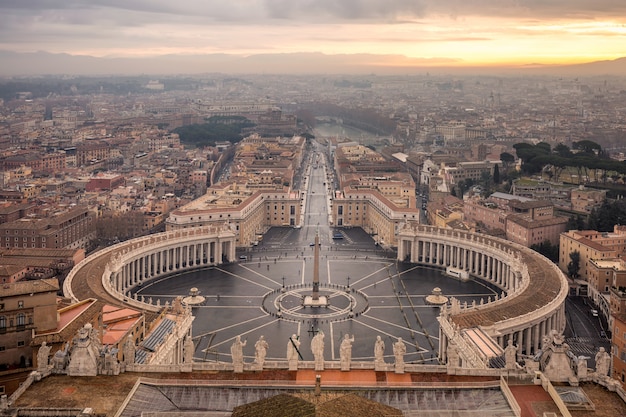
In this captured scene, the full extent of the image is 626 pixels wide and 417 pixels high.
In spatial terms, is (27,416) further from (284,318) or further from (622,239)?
(622,239)

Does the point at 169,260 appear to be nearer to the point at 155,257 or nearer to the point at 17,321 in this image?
the point at 155,257

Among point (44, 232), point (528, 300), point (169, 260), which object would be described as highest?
point (44, 232)

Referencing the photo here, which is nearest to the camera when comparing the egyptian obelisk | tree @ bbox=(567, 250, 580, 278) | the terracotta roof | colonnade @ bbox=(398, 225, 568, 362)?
the terracotta roof

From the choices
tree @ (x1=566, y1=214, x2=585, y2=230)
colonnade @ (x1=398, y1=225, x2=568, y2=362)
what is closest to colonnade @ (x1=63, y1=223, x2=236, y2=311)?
colonnade @ (x1=398, y1=225, x2=568, y2=362)

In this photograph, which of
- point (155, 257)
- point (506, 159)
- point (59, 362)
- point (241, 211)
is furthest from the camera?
point (506, 159)

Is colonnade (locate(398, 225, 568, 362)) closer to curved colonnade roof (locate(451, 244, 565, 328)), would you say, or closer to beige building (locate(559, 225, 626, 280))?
curved colonnade roof (locate(451, 244, 565, 328))

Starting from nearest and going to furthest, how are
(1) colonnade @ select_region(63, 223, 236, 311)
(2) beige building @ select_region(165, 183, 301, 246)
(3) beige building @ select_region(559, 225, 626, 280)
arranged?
(1) colonnade @ select_region(63, 223, 236, 311)
(3) beige building @ select_region(559, 225, 626, 280)
(2) beige building @ select_region(165, 183, 301, 246)

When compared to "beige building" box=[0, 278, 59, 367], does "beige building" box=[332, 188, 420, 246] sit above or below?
below

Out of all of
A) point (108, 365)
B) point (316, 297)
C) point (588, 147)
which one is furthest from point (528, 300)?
point (588, 147)

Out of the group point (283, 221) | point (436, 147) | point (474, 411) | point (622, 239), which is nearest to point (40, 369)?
point (474, 411)
